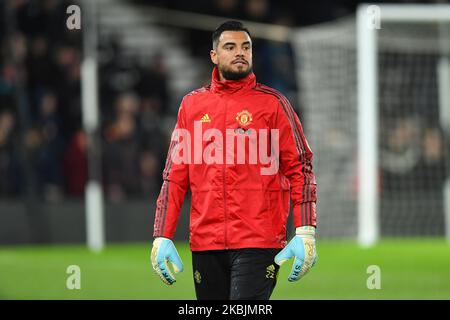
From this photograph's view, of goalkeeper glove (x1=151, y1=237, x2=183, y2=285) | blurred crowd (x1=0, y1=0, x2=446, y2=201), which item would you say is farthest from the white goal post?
goalkeeper glove (x1=151, y1=237, x2=183, y2=285)

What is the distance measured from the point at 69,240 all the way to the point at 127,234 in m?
0.80

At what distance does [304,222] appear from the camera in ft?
18.6

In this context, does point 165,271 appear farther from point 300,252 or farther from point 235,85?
point 235,85

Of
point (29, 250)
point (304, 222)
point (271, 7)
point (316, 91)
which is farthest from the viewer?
point (271, 7)

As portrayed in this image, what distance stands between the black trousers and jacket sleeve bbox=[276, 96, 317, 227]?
25cm

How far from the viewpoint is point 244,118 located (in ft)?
18.9

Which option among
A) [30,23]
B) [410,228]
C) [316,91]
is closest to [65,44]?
[30,23]

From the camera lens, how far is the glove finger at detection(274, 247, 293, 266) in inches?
221

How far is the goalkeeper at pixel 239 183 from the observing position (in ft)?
18.7

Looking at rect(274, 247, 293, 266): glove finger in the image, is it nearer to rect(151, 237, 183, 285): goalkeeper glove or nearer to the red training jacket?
the red training jacket

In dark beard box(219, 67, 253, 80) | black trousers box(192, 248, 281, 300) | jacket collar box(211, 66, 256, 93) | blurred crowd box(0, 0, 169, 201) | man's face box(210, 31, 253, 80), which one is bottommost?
black trousers box(192, 248, 281, 300)

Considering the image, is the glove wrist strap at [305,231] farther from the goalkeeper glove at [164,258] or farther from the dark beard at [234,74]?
the dark beard at [234,74]

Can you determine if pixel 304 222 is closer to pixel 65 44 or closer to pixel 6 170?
pixel 6 170
